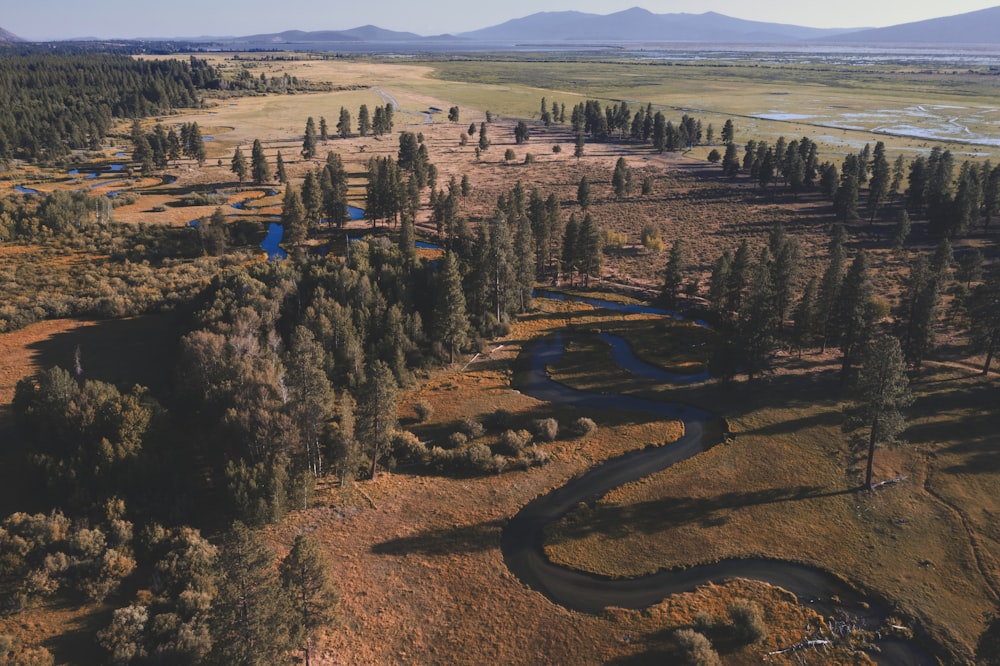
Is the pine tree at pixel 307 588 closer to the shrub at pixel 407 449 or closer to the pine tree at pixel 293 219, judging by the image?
the shrub at pixel 407 449

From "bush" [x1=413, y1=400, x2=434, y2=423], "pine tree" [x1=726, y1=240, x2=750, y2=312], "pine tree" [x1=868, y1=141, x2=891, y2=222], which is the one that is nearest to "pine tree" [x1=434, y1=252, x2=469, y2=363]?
"bush" [x1=413, y1=400, x2=434, y2=423]

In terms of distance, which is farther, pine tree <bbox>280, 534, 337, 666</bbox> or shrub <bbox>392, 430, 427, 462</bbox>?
shrub <bbox>392, 430, 427, 462</bbox>

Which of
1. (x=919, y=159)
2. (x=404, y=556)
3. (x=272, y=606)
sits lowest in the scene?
(x=404, y=556)

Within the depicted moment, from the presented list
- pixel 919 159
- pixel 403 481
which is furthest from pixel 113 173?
pixel 919 159

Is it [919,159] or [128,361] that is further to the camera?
[919,159]

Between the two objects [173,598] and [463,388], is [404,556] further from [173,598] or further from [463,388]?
[463,388]

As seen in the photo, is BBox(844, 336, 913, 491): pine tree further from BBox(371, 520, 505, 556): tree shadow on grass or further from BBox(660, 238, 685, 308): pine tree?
BBox(660, 238, 685, 308): pine tree

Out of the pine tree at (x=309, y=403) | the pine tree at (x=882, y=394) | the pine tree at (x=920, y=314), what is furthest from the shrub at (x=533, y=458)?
the pine tree at (x=920, y=314)

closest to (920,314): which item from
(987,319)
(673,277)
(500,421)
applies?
(987,319)

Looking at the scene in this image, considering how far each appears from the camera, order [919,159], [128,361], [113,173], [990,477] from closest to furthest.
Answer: [990,477] → [128,361] → [919,159] → [113,173]
